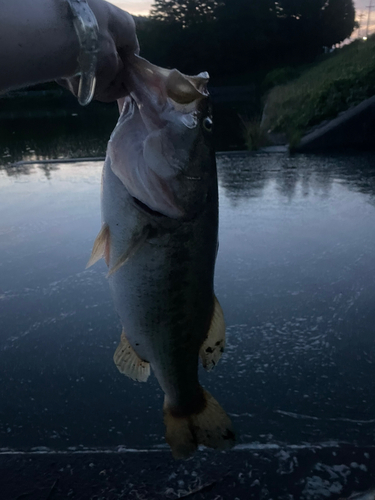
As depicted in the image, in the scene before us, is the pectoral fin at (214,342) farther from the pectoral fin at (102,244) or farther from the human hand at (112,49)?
the human hand at (112,49)

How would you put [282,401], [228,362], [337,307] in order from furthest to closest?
[337,307]
[228,362]
[282,401]

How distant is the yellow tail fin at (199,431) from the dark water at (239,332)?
0.26m

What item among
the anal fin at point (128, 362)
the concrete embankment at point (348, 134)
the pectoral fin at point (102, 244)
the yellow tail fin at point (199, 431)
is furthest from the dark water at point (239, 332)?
the concrete embankment at point (348, 134)

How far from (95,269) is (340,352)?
2.22m

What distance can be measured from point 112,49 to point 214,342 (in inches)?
46.5

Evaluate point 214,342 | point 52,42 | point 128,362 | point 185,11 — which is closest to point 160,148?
point 52,42

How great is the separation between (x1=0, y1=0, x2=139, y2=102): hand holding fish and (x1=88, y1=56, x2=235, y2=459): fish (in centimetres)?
11

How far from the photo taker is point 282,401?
2238mm

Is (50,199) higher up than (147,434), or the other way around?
(50,199)

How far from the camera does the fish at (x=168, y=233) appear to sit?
146cm

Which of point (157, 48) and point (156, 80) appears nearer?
point (156, 80)

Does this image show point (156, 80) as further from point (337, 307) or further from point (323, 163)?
point (323, 163)

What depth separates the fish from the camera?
1.46m

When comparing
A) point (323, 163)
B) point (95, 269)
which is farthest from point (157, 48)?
point (95, 269)
